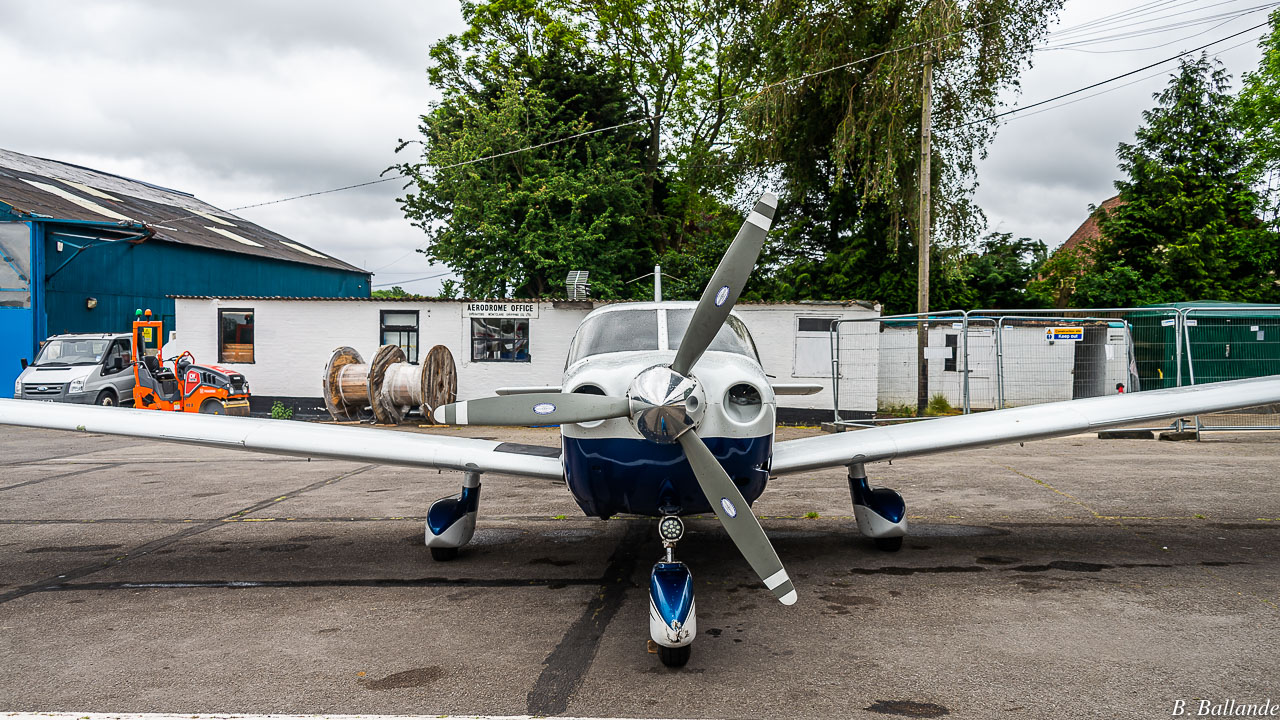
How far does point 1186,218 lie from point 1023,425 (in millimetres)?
22662

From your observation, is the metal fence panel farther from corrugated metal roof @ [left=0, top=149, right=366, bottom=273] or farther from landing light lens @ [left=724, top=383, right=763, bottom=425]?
corrugated metal roof @ [left=0, top=149, right=366, bottom=273]

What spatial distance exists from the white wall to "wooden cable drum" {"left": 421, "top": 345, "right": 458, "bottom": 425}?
0.62 m

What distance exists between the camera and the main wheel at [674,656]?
12.6ft

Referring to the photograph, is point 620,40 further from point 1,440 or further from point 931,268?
point 1,440

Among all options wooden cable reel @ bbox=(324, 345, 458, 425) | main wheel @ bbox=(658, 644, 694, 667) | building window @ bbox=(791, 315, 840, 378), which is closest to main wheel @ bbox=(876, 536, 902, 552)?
main wheel @ bbox=(658, 644, 694, 667)

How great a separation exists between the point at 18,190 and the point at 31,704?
93.7 feet

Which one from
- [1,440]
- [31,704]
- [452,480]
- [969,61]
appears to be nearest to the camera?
[31,704]

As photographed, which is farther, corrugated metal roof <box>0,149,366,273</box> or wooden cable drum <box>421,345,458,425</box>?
corrugated metal roof <box>0,149,366,273</box>

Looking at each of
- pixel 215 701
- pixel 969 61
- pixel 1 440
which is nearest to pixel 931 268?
pixel 969 61

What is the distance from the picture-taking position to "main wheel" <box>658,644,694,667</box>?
3.85 m

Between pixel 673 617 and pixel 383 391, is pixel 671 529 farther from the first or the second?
pixel 383 391

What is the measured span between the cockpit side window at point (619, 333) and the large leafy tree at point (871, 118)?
48.6 ft

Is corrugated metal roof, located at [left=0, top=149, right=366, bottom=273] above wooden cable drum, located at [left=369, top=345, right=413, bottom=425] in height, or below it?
above

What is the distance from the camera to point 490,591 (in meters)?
5.29
